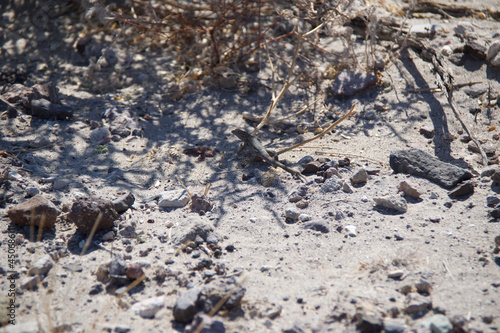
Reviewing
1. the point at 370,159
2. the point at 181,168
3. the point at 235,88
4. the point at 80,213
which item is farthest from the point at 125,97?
the point at 370,159

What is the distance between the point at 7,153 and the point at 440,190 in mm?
3227

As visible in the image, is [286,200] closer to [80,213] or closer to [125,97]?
[80,213]

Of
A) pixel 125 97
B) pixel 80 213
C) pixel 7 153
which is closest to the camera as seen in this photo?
pixel 80 213

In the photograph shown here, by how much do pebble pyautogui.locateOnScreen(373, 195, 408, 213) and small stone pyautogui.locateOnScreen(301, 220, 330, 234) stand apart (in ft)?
1.32

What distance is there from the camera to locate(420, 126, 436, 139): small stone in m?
3.46

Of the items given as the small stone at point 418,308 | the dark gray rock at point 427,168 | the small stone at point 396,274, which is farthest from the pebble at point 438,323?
the dark gray rock at point 427,168

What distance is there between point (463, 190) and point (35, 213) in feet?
8.86

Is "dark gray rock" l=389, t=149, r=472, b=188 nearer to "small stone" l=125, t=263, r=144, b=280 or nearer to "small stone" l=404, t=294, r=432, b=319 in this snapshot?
"small stone" l=404, t=294, r=432, b=319

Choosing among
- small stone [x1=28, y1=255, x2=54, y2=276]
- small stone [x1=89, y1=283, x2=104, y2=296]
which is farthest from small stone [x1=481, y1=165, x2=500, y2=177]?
small stone [x1=28, y1=255, x2=54, y2=276]

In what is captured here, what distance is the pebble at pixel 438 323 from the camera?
1710 mm

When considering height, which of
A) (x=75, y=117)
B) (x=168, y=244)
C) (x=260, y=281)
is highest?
(x=260, y=281)

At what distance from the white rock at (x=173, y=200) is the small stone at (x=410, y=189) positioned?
4.86 ft

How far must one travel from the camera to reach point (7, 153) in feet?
10.4

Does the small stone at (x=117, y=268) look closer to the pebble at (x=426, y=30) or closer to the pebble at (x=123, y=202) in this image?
the pebble at (x=123, y=202)
